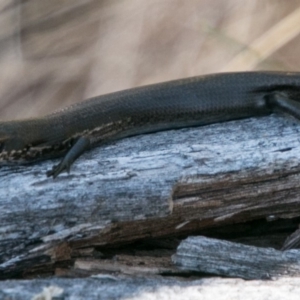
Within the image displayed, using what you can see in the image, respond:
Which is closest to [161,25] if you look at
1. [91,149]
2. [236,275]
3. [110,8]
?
[110,8]

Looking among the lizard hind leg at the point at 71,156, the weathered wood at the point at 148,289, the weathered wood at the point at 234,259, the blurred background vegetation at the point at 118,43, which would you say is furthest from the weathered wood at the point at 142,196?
the blurred background vegetation at the point at 118,43

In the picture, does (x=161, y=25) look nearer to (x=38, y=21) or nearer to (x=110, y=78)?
(x=110, y=78)

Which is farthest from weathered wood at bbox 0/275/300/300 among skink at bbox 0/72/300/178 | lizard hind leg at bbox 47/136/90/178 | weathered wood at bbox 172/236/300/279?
skink at bbox 0/72/300/178

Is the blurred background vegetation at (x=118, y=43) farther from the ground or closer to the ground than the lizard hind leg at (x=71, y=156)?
farther from the ground

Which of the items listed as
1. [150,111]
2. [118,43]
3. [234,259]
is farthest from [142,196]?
[118,43]

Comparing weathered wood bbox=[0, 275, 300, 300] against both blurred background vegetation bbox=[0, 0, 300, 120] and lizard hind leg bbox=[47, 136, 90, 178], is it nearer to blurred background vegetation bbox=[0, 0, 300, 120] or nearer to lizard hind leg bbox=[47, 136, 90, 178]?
lizard hind leg bbox=[47, 136, 90, 178]

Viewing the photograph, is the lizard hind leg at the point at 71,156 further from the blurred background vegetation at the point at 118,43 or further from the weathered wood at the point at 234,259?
the blurred background vegetation at the point at 118,43

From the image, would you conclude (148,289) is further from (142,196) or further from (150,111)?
(150,111)

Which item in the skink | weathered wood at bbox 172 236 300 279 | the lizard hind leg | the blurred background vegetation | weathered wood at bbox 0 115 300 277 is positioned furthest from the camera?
the blurred background vegetation
